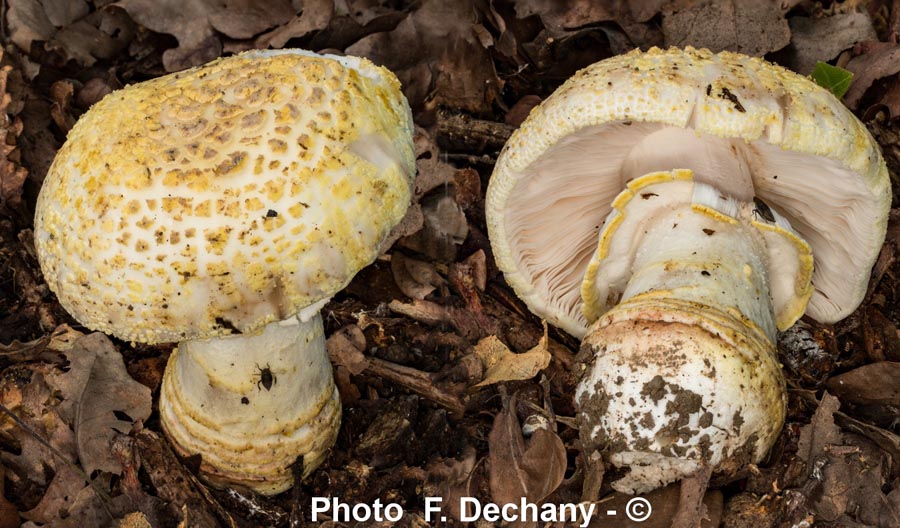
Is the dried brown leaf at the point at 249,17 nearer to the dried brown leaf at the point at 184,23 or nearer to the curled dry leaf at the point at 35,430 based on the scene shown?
the dried brown leaf at the point at 184,23

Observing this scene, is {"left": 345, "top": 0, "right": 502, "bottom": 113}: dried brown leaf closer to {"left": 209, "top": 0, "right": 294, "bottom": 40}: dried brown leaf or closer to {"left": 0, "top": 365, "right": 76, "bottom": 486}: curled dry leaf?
{"left": 209, "top": 0, "right": 294, "bottom": 40}: dried brown leaf

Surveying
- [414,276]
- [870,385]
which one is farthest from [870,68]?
[414,276]

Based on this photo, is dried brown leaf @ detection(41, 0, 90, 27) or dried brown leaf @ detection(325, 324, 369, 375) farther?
dried brown leaf @ detection(41, 0, 90, 27)

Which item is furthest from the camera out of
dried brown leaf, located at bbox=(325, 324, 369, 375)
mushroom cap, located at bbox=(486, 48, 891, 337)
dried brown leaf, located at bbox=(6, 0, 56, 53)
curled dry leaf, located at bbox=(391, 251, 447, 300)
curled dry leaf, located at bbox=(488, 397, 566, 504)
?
A: dried brown leaf, located at bbox=(6, 0, 56, 53)

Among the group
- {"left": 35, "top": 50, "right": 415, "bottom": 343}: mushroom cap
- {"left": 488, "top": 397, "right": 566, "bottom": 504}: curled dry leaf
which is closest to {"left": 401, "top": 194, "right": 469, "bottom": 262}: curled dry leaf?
{"left": 488, "top": 397, "right": 566, "bottom": 504}: curled dry leaf

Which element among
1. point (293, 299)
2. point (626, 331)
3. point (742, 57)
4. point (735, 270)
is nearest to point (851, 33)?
point (742, 57)

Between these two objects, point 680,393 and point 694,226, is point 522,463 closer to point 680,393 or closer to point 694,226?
point 680,393

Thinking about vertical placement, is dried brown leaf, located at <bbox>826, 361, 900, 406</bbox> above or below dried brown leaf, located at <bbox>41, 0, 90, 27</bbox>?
below

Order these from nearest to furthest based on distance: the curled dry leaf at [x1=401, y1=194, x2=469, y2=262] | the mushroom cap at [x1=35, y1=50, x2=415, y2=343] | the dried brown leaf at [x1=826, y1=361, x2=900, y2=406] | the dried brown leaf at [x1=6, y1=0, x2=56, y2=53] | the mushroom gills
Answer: the mushroom cap at [x1=35, y1=50, x2=415, y2=343] < the mushroom gills < the dried brown leaf at [x1=826, y1=361, x2=900, y2=406] < the curled dry leaf at [x1=401, y1=194, x2=469, y2=262] < the dried brown leaf at [x1=6, y1=0, x2=56, y2=53]
